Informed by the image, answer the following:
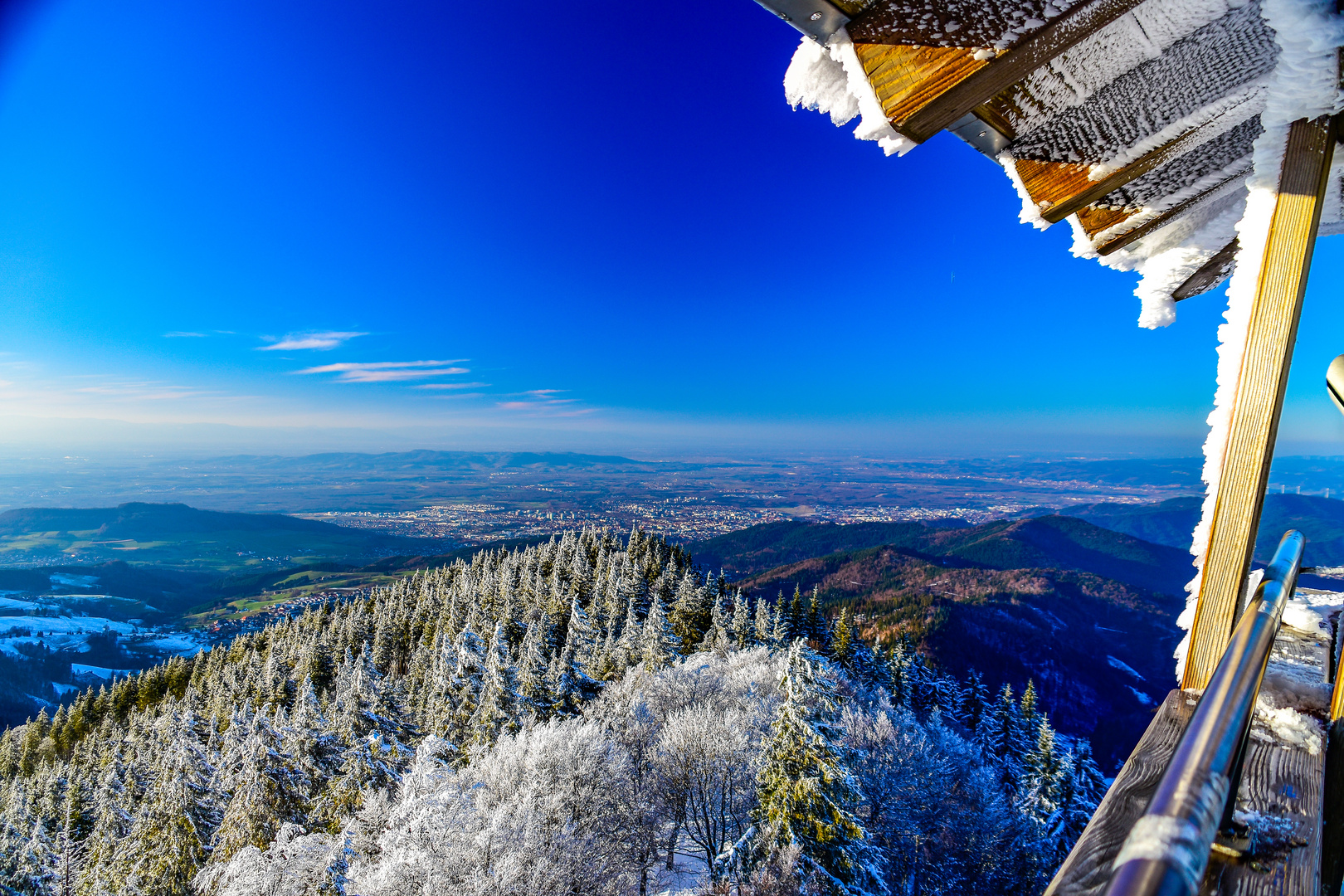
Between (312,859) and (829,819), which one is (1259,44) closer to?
(829,819)

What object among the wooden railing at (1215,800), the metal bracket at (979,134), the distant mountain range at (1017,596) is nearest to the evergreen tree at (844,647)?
the distant mountain range at (1017,596)

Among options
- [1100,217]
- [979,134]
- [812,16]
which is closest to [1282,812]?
[979,134]

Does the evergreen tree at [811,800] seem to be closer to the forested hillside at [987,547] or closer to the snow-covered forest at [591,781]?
the snow-covered forest at [591,781]

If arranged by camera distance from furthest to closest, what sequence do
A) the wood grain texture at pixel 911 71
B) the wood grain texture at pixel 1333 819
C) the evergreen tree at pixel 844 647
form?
the evergreen tree at pixel 844 647 < the wood grain texture at pixel 911 71 < the wood grain texture at pixel 1333 819

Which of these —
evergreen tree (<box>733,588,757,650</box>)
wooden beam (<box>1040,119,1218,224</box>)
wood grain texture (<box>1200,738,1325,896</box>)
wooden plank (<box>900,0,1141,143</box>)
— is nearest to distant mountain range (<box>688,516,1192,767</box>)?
evergreen tree (<box>733,588,757,650</box>)

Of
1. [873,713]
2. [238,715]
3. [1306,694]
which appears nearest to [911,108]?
A: [1306,694]

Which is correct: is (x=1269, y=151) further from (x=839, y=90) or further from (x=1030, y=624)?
(x=1030, y=624)
